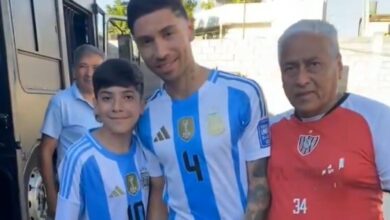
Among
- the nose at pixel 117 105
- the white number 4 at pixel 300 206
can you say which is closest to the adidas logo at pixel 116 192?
the nose at pixel 117 105

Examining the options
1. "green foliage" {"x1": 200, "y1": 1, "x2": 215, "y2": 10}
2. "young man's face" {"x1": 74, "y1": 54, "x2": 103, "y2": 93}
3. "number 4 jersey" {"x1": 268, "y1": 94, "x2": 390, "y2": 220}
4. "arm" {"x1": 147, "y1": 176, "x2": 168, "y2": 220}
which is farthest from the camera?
"green foliage" {"x1": 200, "y1": 1, "x2": 215, "y2": 10}

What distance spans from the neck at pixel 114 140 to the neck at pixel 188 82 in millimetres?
312

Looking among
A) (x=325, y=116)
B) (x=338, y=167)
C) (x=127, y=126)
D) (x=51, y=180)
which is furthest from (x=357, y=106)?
(x=51, y=180)

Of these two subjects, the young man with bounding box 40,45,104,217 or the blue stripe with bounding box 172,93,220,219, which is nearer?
the blue stripe with bounding box 172,93,220,219

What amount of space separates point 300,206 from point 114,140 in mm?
789

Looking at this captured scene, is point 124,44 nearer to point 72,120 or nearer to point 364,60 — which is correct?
point 72,120

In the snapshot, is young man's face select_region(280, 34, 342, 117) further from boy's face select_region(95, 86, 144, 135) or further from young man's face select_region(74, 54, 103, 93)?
young man's face select_region(74, 54, 103, 93)

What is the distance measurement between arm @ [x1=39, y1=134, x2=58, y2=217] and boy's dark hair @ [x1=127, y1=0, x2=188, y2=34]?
1.59m

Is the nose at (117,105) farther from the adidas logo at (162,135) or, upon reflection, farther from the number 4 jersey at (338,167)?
the number 4 jersey at (338,167)

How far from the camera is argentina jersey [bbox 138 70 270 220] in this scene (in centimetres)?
181

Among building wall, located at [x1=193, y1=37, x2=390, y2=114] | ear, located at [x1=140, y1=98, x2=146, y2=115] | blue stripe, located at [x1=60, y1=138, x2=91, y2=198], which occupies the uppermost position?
ear, located at [x1=140, y1=98, x2=146, y2=115]

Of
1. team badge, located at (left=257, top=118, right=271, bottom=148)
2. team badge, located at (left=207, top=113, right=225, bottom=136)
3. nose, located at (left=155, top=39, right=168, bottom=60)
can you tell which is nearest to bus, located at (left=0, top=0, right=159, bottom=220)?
nose, located at (left=155, top=39, right=168, bottom=60)

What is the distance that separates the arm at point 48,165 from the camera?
3.22 m

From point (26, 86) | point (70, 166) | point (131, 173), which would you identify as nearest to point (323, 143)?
point (131, 173)
